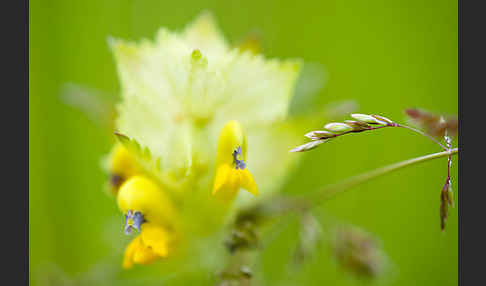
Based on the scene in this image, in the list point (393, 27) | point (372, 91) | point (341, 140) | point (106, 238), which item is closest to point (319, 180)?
point (341, 140)

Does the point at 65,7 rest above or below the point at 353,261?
above

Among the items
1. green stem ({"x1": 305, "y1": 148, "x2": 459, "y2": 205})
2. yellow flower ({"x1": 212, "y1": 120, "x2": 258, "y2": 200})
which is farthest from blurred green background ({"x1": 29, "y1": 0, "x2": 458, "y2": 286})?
yellow flower ({"x1": 212, "y1": 120, "x2": 258, "y2": 200})

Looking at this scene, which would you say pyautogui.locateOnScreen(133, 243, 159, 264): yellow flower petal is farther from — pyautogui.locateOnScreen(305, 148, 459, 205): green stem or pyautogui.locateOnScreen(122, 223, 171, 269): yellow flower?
pyautogui.locateOnScreen(305, 148, 459, 205): green stem

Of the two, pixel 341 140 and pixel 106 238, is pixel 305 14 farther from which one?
pixel 106 238

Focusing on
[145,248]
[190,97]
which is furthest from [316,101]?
[145,248]

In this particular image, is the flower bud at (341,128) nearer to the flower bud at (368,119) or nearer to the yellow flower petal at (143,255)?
the flower bud at (368,119)

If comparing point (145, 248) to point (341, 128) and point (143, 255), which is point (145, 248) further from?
point (341, 128)

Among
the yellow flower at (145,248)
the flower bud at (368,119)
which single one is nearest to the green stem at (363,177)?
the flower bud at (368,119)
